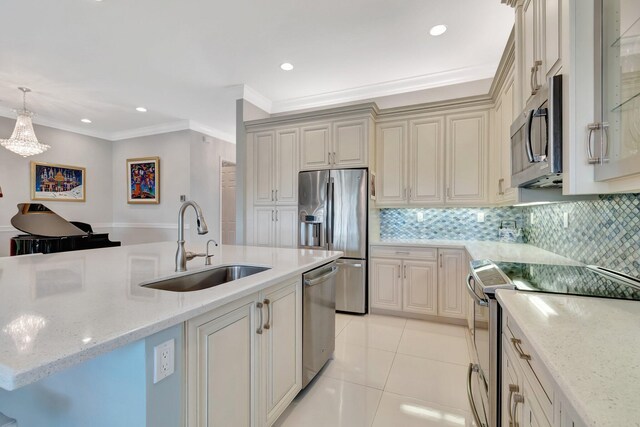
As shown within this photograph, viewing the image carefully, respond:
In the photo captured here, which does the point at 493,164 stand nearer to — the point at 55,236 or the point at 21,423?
the point at 21,423

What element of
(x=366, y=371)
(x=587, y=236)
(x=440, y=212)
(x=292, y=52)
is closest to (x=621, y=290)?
(x=587, y=236)

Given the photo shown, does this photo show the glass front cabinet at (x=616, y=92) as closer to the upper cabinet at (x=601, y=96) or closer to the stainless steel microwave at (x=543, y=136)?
the upper cabinet at (x=601, y=96)

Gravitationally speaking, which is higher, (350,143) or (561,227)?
(350,143)

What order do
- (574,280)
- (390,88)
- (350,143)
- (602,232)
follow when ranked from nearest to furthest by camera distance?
(574,280) < (602,232) < (350,143) < (390,88)

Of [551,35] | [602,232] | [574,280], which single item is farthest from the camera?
[602,232]

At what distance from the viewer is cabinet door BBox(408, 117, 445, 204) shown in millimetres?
3371

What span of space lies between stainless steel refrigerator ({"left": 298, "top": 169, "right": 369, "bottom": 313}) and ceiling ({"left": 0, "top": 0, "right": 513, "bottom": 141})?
1300 mm

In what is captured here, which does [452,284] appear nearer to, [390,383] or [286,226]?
[390,383]

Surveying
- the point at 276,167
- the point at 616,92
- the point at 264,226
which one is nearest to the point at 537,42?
the point at 616,92

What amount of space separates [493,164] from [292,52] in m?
2.48

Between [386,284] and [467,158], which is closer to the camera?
[467,158]

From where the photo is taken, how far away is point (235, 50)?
119 inches

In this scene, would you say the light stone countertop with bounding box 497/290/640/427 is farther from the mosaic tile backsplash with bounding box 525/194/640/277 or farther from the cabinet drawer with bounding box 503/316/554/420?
the mosaic tile backsplash with bounding box 525/194/640/277

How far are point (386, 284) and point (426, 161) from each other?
5.08ft
